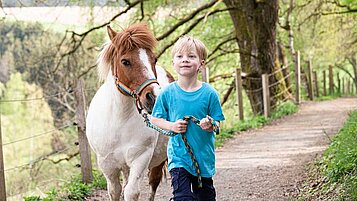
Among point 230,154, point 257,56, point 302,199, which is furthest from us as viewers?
point 257,56

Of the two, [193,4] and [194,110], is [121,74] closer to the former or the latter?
[194,110]

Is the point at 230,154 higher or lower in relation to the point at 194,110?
lower

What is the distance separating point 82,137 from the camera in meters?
7.98

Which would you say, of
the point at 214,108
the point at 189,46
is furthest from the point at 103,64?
the point at 214,108

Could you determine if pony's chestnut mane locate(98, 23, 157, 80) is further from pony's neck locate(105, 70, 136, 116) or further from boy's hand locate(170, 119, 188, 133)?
boy's hand locate(170, 119, 188, 133)

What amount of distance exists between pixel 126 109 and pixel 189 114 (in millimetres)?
1385

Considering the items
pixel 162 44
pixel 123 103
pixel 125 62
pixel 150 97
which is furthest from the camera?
pixel 162 44

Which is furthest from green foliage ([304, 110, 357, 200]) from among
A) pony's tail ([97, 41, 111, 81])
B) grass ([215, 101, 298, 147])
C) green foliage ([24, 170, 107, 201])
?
grass ([215, 101, 298, 147])

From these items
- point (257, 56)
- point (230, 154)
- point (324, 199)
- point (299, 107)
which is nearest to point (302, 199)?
point (324, 199)

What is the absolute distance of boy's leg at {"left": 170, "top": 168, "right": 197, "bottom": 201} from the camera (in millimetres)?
3773

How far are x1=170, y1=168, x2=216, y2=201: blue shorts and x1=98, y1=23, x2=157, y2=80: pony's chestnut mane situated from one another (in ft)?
4.88

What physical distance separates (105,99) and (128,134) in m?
0.46

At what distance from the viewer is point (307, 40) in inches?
1090

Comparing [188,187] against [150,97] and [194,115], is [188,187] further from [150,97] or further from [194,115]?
[150,97]
